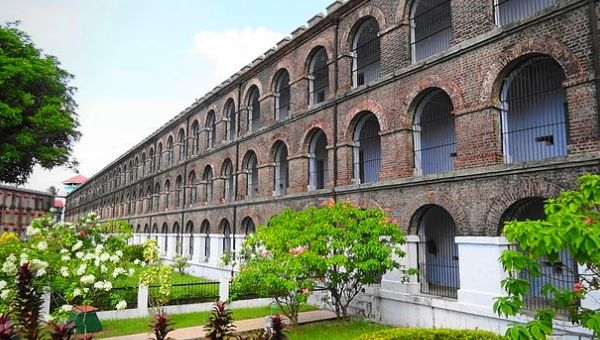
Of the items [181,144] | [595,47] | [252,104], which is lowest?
[595,47]

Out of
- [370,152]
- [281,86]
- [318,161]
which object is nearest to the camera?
[370,152]

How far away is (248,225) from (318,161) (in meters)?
5.00

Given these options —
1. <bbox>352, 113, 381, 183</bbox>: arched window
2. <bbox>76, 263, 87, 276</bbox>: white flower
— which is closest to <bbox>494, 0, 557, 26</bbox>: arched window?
<bbox>352, 113, 381, 183</bbox>: arched window

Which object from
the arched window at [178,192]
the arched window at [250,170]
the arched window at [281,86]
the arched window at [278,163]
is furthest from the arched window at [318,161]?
the arched window at [178,192]

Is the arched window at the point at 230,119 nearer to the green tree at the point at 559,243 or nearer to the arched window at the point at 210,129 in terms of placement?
the arched window at the point at 210,129

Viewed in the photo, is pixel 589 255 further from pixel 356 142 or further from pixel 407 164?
pixel 356 142

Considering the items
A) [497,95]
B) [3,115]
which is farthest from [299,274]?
[3,115]

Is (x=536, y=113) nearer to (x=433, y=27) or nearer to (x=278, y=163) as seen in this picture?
(x=433, y=27)

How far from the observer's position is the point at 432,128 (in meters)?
15.8

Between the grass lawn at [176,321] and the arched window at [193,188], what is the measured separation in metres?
13.8

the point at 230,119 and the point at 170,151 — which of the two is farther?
the point at 170,151

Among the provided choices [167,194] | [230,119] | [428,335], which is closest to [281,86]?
[230,119]

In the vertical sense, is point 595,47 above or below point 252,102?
below

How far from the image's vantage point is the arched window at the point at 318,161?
1836cm
